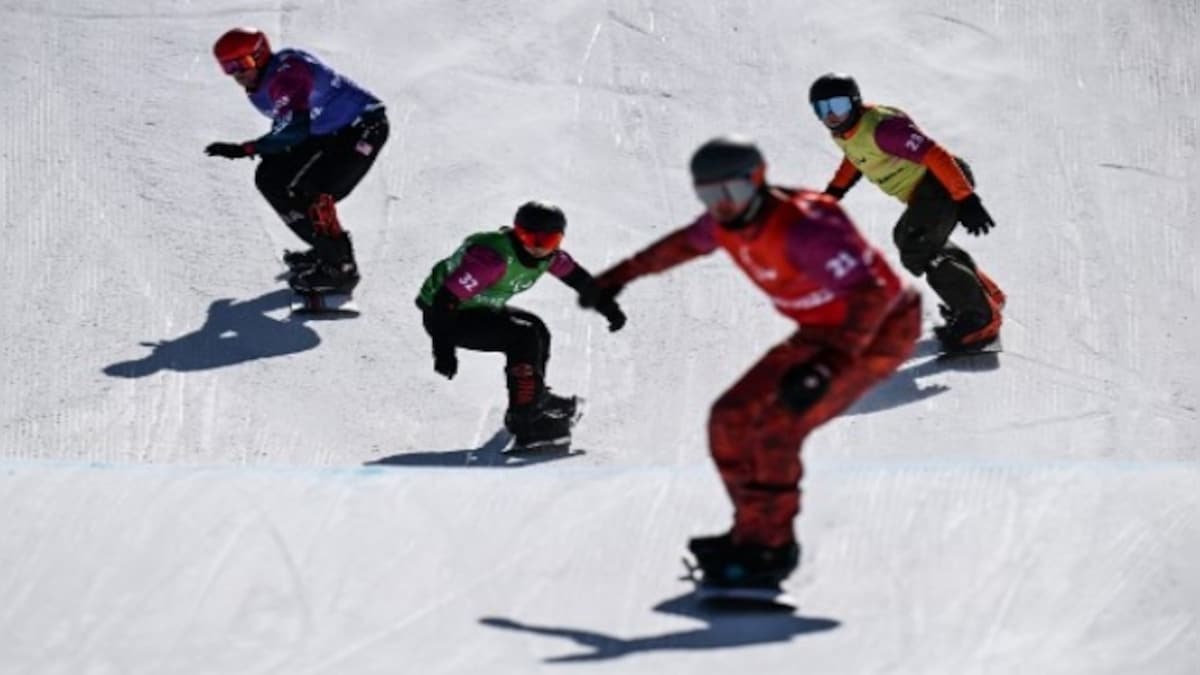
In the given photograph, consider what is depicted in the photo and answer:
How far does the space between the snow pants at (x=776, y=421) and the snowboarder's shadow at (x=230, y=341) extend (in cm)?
540

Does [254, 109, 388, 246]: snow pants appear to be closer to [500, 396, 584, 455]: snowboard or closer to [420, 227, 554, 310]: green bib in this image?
[420, 227, 554, 310]: green bib

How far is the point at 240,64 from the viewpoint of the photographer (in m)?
12.7

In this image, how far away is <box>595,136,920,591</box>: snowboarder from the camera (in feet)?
24.2

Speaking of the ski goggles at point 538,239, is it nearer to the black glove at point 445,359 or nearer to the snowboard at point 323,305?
the black glove at point 445,359

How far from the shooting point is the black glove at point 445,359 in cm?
1116

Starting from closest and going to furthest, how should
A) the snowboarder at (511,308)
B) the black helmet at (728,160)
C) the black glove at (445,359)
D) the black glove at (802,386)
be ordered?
the black glove at (802,386) < the black helmet at (728,160) < the snowboarder at (511,308) < the black glove at (445,359)

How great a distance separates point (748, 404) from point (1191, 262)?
7.03 m

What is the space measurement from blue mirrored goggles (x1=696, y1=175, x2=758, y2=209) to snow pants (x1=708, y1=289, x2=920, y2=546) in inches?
21.0

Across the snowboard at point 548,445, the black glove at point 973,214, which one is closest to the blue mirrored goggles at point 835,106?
the black glove at point 973,214

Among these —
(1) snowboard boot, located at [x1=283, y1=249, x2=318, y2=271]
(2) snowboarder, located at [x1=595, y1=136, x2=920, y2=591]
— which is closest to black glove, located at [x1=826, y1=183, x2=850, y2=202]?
(1) snowboard boot, located at [x1=283, y1=249, x2=318, y2=271]

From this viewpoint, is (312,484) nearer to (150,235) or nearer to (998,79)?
(150,235)

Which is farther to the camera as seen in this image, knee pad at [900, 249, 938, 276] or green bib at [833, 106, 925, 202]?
knee pad at [900, 249, 938, 276]

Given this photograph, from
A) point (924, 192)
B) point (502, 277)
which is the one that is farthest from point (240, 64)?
point (924, 192)

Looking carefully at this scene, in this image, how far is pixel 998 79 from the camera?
1638cm
